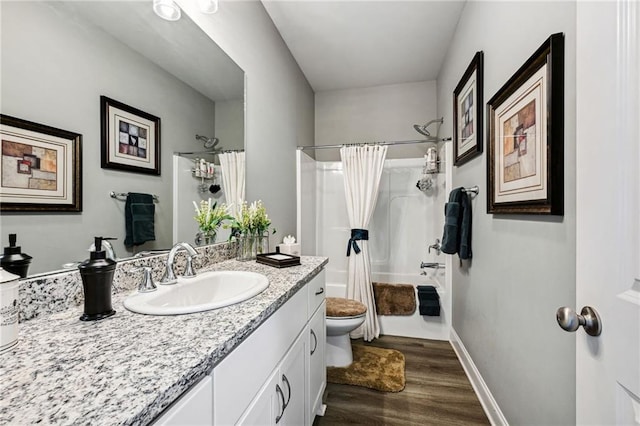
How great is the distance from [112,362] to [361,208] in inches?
90.9

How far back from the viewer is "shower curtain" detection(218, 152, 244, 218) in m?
1.57

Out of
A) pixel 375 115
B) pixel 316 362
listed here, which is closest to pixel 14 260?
pixel 316 362

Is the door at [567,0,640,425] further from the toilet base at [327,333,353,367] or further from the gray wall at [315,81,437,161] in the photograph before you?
the gray wall at [315,81,437,161]

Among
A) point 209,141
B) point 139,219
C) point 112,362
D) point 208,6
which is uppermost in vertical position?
point 208,6

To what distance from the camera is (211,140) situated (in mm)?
1462

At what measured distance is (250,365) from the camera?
77cm

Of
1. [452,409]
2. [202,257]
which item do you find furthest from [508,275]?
[202,257]

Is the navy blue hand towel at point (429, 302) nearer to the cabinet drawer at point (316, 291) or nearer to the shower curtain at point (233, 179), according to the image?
the cabinet drawer at point (316, 291)

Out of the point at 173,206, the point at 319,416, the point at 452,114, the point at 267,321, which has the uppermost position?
the point at 452,114

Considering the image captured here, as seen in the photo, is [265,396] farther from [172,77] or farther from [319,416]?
[172,77]

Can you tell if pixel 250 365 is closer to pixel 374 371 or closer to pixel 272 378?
pixel 272 378

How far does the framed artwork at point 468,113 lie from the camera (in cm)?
168

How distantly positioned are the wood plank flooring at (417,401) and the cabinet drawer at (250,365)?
88 centimetres

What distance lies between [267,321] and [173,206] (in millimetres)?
724
